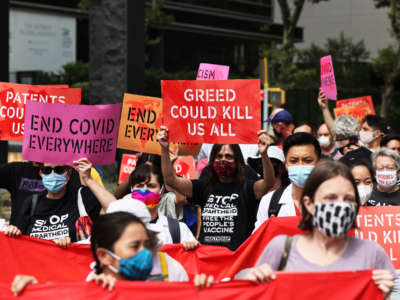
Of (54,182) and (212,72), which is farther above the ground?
(212,72)

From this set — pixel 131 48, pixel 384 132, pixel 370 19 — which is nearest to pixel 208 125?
pixel 384 132

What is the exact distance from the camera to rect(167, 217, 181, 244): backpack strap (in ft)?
18.1

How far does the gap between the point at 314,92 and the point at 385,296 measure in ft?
95.3

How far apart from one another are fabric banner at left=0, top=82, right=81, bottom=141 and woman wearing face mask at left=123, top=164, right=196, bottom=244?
164 centimetres

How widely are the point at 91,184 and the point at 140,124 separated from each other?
2.24 meters

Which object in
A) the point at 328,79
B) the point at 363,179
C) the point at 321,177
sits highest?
the point at 328,79

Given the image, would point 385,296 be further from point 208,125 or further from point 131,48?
point 131,48

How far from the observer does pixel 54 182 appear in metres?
5.61

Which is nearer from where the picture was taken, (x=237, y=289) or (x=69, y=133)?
(x=237, y=289)

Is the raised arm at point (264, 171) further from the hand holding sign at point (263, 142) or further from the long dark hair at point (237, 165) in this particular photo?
the long dark hair at point (237, 165)

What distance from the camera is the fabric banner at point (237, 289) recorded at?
12.4 feet

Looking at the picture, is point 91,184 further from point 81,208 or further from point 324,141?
point 324,141

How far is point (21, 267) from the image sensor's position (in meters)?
5.54

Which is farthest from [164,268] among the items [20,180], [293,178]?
[20,180]
